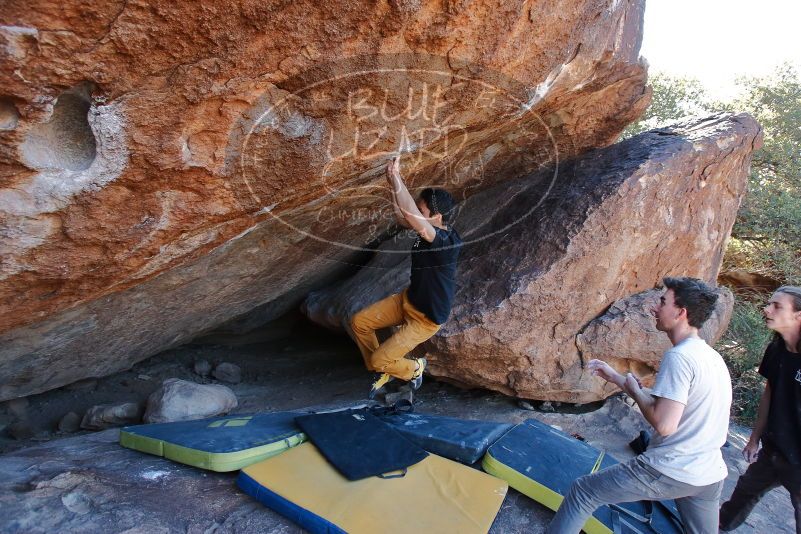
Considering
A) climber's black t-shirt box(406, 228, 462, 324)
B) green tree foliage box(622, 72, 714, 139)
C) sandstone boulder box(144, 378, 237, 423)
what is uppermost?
green tree foliage box(622, 72, 714, 139)

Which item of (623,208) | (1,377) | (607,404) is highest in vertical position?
(623,208)

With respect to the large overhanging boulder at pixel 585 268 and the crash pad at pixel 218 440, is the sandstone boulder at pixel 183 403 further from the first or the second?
the large overhanging boulder at pixel 585 268

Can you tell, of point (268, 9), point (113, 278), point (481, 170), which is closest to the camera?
point (268, 9)

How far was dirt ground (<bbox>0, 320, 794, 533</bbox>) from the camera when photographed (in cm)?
224

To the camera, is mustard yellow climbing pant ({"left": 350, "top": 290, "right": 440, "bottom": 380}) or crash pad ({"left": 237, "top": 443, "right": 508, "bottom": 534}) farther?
mustard yellow climbing pant ({"left": 350, "top": 290, "right": 440, "bottom": 380})

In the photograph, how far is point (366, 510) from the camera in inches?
87.1

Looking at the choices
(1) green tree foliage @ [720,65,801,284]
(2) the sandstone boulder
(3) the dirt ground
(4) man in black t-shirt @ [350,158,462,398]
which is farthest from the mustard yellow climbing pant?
(1) green tree foliage @ [720,65,801,284]

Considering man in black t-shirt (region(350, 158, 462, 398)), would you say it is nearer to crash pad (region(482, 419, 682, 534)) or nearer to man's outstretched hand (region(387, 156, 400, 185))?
man's outstretched hand (region(387, 156, 400, 185))

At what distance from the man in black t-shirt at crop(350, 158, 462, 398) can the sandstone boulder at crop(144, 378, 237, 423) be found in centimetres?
118

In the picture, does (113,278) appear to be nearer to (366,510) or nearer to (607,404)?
(366,510)

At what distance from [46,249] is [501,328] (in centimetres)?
264

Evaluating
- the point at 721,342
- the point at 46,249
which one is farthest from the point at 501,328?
the point at 721,342

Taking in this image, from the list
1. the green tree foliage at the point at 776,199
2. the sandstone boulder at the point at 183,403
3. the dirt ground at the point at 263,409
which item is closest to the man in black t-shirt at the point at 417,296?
the dirt ground at the point at 263,409

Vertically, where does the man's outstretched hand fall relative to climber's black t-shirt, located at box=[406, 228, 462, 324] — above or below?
above
